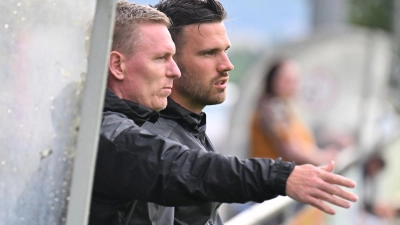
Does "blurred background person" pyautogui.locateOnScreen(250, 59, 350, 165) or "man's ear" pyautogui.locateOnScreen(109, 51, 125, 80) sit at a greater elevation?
"man's ear" pyautogui.locateOnScreen(109, 51, 125, 80)

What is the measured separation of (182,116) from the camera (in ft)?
10.5

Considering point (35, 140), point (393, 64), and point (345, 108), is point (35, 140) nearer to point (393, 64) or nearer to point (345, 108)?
point (345, 108)

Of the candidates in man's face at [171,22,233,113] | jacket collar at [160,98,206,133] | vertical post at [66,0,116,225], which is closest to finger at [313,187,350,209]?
vertical post at [66,0,116,225]

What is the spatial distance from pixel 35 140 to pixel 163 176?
12.9 inches

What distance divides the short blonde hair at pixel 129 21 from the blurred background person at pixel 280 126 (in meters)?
4.73

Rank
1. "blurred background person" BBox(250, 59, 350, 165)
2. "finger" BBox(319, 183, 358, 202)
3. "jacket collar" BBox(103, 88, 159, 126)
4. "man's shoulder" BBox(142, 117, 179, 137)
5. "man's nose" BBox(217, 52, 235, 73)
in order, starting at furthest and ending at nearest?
"blurred background person" BBox(250, 59, 350, 165), "man's nose" BBox(217, 52, 235, 73), "man's shoulder" BBox(142, 117, 179, 137), "jacket collar" BBox(103, 88, 159, 126), "finger" BBox(319, 183, 358, 202)

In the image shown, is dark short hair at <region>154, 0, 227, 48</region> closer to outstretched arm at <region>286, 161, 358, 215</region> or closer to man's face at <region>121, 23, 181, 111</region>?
man's face at <region>121, 23, 181, 111</region>

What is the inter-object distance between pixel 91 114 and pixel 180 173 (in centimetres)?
26

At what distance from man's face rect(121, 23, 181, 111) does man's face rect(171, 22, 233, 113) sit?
0.38 meters

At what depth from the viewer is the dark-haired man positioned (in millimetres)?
2469

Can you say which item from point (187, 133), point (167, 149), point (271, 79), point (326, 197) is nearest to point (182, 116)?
point (187, 133)

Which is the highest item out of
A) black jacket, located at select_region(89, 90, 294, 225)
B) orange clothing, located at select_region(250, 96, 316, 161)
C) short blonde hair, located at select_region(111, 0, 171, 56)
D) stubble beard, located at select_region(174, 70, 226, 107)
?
short blonde hair, located at select_region(111, 0, 171, 56)

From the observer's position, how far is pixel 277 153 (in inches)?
309

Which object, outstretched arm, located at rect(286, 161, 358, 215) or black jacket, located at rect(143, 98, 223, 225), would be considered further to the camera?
black jacket, located at rect(143, 98, 223, 225)
